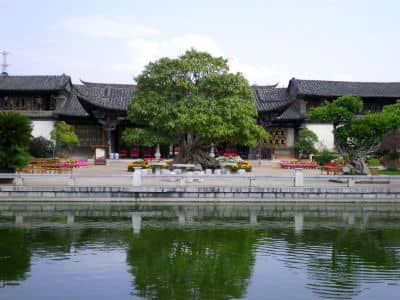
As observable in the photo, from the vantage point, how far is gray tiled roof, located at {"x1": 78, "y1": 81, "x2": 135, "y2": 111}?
33.6 m

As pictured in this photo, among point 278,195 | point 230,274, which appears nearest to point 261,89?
point 278,195

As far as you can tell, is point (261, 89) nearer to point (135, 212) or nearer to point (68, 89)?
point (68, 89)

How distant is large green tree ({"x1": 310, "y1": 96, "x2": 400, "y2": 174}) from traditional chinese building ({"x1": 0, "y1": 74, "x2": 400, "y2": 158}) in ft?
39.6

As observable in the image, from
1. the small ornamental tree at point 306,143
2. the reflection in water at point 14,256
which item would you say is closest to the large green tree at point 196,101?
the small ornamental tree at point 306,143

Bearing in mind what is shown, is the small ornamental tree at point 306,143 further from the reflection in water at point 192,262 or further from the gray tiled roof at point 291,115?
the reflection in water at point 192,262

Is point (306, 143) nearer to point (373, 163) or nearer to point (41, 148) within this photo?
point (373, 163)

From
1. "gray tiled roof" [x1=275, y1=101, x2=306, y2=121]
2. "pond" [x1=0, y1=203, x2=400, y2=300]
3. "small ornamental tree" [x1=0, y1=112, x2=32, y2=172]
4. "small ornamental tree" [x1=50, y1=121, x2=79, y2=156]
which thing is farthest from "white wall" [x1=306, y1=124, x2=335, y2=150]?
"small ornamental tree" [x1=0, y1=112, x2=32, y2=172]

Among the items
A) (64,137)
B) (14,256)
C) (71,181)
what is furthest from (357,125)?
(64,137)

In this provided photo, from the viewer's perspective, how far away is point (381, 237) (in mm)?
12211

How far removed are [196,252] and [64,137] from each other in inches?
905

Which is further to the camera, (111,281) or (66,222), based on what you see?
(66,222)

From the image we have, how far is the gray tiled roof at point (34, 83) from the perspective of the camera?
115 feet

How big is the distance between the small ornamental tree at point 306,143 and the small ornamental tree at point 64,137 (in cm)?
1436

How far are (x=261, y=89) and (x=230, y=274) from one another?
30529 mm
